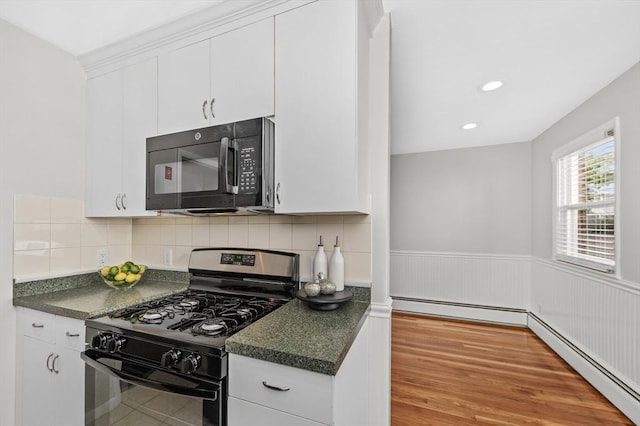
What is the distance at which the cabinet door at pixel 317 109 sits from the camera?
1173 mm

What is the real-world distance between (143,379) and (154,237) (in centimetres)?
124

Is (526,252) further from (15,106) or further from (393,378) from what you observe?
(15,106)

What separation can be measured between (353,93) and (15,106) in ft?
6.26

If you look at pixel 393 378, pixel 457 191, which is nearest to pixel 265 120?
pixel 393 378

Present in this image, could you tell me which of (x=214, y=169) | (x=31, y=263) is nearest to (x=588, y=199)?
(x=214, y=169)

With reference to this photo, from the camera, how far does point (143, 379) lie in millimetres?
1028

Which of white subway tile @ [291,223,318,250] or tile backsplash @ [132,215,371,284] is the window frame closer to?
tile backsplash @ [132,215,371,284]

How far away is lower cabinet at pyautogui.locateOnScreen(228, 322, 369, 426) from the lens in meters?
0.81

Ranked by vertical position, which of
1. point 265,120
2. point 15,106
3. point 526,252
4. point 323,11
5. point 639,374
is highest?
point 323,11

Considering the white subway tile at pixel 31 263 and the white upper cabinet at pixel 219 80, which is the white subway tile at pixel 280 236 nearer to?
the white upper cabinet at pixel 219 80

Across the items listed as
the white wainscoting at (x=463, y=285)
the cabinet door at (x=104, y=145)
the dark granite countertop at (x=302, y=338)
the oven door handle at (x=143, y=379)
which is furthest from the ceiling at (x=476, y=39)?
the white wainscoting at (x=463, y=285)

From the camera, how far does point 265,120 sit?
4.26 feet

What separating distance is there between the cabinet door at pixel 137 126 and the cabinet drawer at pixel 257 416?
122 cm

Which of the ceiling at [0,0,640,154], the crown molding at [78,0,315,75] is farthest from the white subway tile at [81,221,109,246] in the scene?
the ceiling at [0,0,640,154]
